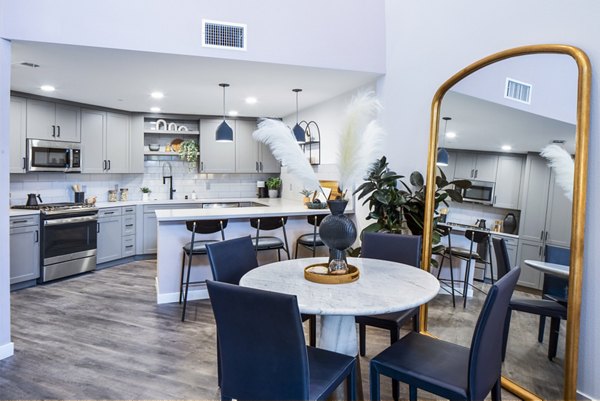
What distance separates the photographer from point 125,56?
3416 mm

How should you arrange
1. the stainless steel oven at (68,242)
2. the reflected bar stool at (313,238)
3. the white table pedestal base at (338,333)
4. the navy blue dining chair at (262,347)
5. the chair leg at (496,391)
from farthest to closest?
the stainless steel oven at (68,242), the reflected bar stool at (313,238), the white table pedestal base at (338,333), the chair leg at (496,391), the navy blue dining chair at (262,347)

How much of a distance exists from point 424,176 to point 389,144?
646 millimetres

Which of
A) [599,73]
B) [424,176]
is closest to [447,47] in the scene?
[424,176]

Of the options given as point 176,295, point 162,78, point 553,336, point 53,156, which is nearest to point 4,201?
point 176,295

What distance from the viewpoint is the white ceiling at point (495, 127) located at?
2.28m

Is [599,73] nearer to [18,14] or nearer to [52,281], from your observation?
[18,14]

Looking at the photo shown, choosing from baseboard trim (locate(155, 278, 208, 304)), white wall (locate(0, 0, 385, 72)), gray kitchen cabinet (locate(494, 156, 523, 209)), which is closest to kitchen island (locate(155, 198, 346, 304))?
baseboard trim (locate(155, 278, 208, 304))

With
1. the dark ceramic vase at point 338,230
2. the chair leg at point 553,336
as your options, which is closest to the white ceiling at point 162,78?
the dark ceramic vase at point 338,230

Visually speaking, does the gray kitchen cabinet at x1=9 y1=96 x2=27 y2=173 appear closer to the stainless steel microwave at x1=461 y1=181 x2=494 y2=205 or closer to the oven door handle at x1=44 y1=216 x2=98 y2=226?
the oven door handle at x1=44 y1=216 x2=98 y2=226

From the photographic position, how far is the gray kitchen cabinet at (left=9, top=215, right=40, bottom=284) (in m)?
4.46

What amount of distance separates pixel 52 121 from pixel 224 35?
3247 mm

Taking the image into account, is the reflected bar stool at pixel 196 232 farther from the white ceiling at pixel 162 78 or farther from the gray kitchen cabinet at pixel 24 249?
the gray kitchen cabinet at pixel 24 249

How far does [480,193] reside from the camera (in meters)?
2.83

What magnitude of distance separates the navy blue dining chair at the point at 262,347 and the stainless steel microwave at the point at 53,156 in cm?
470
